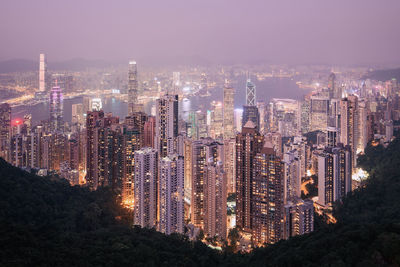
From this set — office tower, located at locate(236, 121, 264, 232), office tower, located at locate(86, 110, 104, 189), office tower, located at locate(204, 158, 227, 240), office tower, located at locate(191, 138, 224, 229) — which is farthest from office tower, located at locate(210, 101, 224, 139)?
office tower, located at locate(204, 158, 227, 240)

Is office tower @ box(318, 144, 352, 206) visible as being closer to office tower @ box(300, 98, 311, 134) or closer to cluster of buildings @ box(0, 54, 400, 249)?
cluster of buildings @ box(0, 54, 400, 249)

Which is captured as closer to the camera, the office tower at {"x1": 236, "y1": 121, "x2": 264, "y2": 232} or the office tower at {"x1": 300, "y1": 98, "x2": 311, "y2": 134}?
the office tower at {"x1": 236, "y1": 121, "x2": 264, "y2": 232}

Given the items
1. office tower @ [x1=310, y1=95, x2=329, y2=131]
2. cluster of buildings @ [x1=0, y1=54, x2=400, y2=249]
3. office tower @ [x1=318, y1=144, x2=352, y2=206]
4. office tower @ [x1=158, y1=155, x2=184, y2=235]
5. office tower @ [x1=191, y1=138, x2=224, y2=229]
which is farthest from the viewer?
office tower @ [x1=310, y1=95, x2=329, y2=131]

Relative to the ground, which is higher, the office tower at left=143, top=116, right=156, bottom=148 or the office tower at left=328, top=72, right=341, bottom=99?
the office tower at left=328, top=72, right=341, bottom=99

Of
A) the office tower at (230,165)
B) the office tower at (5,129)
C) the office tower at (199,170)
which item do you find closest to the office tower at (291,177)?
the office tower at (230,165)

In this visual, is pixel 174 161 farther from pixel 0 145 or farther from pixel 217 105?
pixel 217 105

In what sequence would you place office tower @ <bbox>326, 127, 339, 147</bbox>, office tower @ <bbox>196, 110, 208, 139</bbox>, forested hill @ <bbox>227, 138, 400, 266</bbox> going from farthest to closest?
1. office tower @ <bbox>196, 110, 208, 139</bbox>
2. office tower @ <bbox>326, 127, 339, 147</bbox>
3. forested hill @ <bbox>227, 138, 400, 266</bbox>

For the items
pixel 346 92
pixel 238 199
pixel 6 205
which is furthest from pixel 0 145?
pixel 346 92

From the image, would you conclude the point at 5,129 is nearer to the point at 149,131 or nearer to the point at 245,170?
the point at 149,131
